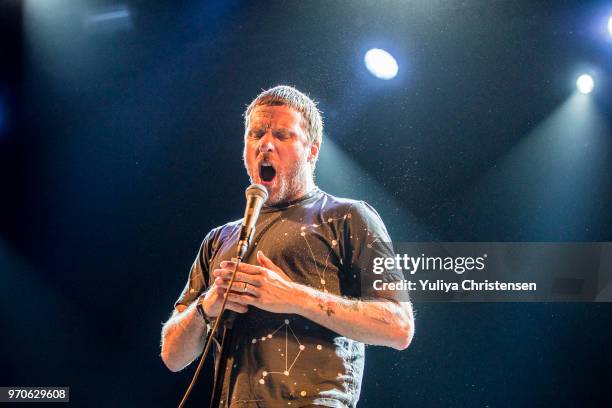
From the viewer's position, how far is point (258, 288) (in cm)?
146

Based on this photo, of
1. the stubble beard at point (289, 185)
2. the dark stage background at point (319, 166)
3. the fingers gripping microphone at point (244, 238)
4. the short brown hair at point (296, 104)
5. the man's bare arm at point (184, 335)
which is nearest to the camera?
the fingers gripping microphone at point (244, 238)

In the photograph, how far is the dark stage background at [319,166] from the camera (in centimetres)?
274

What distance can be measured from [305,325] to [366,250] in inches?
9.7

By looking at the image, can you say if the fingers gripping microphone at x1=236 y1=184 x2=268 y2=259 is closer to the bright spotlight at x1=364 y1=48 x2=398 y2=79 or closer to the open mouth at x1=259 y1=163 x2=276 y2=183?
the open mouth at x1=259 y1=163 x2=276 y2=183

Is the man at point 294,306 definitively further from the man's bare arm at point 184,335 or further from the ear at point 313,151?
the ear at point 313,151

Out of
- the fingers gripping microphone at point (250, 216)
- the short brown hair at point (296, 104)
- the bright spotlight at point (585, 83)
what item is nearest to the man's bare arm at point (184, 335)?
the fingers gripping microphone at point (250, 216)

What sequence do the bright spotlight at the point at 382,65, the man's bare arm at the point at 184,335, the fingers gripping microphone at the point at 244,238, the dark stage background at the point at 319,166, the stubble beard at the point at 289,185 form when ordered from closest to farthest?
the fingers gripping microphone at the point at 244,238 < the man's bare arm at the point at 184,335 < the stubble beard at the point at 289,185 < the dark stage background at the point at 319,166 < the bright spotlight at the point at 382,65

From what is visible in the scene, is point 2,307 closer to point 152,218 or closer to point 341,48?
point 152,218

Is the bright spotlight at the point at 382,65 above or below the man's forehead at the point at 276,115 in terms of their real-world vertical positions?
above

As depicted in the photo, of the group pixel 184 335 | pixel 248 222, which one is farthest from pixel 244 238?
pixel 184 335

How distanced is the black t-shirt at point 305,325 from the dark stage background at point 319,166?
1145mm

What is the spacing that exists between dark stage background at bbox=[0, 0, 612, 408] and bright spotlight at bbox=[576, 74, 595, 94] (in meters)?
0.04

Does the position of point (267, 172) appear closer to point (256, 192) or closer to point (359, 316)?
point (256, 192)

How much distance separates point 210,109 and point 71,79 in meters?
0.79
